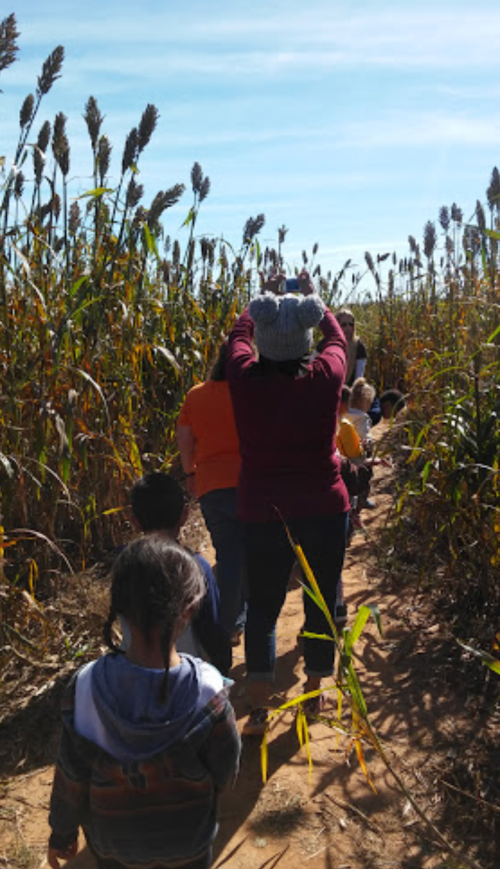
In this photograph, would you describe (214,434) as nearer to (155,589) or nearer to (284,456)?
(284,456)

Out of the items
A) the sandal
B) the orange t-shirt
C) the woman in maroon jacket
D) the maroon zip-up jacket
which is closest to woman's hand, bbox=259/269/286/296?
the woman in maroon jacket

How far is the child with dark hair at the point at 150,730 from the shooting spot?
5.63 ft

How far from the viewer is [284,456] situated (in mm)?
2875

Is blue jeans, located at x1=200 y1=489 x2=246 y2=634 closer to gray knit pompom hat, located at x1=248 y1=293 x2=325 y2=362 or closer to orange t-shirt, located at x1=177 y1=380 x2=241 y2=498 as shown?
orange t-shirt, located at x1=177 y1=380 x2=241 y2=498

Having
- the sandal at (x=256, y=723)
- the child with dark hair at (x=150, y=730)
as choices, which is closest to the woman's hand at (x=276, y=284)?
the sandal at (x=256, y=723)

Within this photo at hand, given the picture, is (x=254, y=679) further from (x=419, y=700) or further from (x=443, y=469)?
(x=443, y=469)

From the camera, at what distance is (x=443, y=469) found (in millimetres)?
3768

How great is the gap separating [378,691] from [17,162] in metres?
2.45

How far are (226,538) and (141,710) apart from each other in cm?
182

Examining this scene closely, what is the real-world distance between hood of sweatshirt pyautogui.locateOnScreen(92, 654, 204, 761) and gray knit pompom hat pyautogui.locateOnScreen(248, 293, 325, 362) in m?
1.31

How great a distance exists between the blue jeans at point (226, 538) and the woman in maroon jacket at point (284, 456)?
46 cm

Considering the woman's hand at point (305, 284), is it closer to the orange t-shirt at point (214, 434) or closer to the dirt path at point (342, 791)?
the orange t-shirt at point (214, 434)

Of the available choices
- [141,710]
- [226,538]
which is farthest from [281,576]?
[141,710]

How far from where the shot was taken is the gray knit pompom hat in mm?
2777
